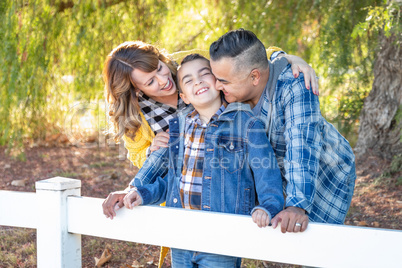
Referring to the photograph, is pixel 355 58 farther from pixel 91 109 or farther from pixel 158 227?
pixel 158 227

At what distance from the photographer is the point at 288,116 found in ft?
5.41

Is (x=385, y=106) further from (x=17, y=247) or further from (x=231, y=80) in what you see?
(x=17, y=247)

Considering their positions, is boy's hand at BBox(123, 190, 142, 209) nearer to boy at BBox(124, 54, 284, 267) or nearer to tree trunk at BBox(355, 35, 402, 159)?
boy at BBox(124, 54, 284, 267)

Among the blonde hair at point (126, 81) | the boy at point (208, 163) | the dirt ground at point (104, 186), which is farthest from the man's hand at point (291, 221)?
the dirt ground at point (104, 186)

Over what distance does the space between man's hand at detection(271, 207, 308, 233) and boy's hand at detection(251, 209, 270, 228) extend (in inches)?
0.8

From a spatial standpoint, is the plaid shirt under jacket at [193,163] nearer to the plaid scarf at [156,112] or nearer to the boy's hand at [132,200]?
the boy's hand at [132,200]

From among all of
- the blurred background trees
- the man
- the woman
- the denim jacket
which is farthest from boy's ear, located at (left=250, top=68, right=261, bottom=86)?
the blurred background trees

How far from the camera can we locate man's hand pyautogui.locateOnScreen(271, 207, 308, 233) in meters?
1.24

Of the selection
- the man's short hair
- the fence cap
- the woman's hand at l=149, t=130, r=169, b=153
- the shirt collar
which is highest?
the man's short hair

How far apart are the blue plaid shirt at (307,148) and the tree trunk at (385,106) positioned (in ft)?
7.54

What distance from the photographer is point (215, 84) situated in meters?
1.77

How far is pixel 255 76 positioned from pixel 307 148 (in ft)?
1.17

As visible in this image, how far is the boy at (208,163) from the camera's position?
5.20ft

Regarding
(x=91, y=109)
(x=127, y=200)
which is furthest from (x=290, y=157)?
(x=91, y=109)
